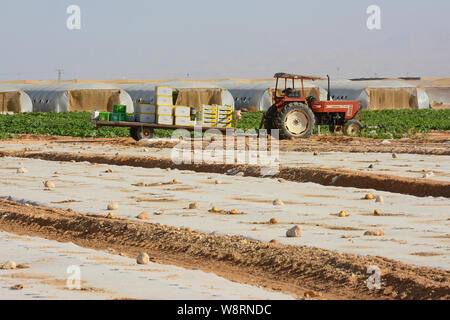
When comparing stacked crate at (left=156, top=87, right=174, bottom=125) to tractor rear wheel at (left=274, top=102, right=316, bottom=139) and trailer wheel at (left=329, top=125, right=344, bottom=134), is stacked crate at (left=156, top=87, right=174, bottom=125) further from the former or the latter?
trailer wheel at (left=329, top=125, right=344, bottom=134)

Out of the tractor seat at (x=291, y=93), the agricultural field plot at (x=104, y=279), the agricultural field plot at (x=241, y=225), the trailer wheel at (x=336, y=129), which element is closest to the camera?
the agricultural field plot at (x=104, y=279)

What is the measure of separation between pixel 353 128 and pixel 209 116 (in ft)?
17.4

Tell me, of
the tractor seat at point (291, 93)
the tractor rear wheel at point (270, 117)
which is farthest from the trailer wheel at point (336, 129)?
the tractor rear wheel at point (270, 117)

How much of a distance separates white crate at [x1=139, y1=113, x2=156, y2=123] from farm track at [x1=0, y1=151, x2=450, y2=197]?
5.64 metres

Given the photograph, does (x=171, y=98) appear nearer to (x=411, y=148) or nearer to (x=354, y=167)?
(x=411, y=148)

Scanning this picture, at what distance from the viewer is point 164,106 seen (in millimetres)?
25828

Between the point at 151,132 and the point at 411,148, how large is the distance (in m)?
9.27

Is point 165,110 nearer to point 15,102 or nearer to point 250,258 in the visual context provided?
point 250,258

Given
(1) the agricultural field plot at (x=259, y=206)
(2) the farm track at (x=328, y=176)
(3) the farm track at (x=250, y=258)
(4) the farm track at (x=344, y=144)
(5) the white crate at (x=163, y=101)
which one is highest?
(5) the white crate at (x=163, y=101)

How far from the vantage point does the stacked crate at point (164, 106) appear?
25.8 metres

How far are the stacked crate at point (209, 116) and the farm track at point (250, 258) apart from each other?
16.9 m

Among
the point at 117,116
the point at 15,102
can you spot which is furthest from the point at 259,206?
the point at 15,102

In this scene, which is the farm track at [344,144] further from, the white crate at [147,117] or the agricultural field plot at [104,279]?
the agricultural field plot at [104,279]

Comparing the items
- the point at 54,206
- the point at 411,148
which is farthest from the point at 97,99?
the point at 54,206
